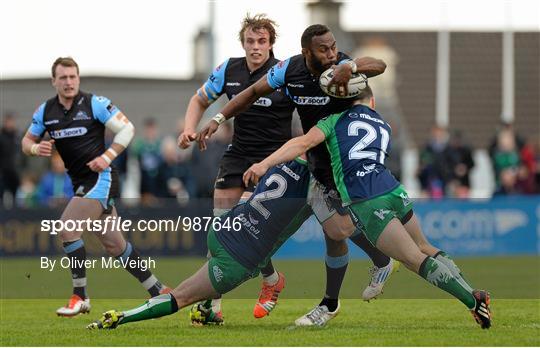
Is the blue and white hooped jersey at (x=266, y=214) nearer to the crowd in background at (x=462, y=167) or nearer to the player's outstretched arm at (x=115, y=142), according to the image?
the player's outstretched arm at (x=115, y=142)

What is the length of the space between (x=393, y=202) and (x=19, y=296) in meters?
5.94

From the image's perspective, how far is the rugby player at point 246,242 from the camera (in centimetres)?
1048

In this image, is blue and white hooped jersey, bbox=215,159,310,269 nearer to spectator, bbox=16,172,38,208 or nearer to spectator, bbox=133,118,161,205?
spectator, bbox=16,172,38,208

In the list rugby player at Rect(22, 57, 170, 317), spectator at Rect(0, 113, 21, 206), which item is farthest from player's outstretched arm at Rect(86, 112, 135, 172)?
spectator at Rect(0, 113, 21, 206)

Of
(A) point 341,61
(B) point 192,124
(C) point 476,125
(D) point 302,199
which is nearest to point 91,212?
(B) point 192,124

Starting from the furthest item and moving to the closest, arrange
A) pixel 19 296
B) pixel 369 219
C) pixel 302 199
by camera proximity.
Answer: pixel 19 296 → pixel 302 199 → pixel 369 219

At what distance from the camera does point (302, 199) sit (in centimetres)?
1107

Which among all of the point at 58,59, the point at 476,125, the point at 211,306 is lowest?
the point at 476,125

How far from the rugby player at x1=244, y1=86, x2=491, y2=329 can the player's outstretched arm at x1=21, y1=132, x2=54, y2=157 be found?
10.9 feet

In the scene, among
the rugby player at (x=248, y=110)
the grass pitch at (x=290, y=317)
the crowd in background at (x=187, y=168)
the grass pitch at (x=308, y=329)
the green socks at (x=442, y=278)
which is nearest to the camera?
the grass pitch at (x=308, y=329)

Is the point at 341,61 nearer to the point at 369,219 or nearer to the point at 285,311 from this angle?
the point at 369,219

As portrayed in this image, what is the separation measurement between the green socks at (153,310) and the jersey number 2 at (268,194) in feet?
3.55

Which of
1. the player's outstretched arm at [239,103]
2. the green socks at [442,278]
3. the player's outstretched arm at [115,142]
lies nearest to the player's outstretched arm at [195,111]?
the player's outstretched arm at [239,103]

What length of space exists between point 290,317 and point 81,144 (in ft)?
9.41
